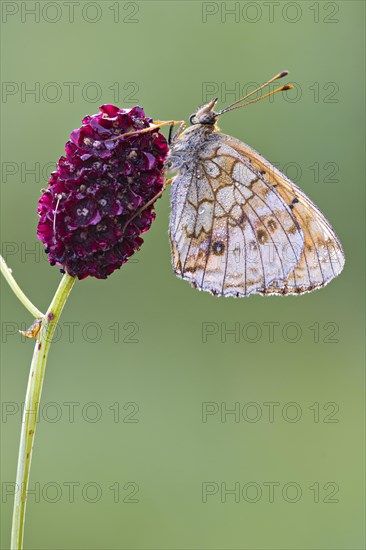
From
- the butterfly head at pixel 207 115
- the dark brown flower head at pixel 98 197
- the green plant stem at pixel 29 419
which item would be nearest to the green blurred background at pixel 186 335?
the butterfly head at pixel 207 115

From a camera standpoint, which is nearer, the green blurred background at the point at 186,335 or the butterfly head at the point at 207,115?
the butterfly head at the point at 207,115

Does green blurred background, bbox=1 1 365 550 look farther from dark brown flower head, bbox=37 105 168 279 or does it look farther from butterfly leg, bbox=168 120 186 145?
dark brown flower head, bbox=37 105 168 279

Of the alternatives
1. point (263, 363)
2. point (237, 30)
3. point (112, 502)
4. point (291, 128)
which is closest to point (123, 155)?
point (112, 502)

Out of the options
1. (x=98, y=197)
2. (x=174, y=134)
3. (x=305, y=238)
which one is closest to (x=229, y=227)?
(x=305, y=238)

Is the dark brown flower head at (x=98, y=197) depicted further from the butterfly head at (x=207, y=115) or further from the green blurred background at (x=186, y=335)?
the green blurred background at (x=186, y=335)

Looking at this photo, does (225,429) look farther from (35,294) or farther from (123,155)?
(123,155)

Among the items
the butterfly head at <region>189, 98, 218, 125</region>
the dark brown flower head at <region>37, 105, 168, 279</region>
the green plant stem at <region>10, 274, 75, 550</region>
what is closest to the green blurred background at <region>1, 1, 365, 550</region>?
the butterfly head at <region>189, 98, 218, 125</region>
